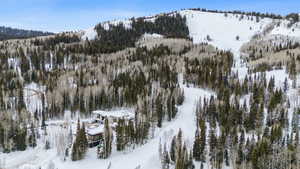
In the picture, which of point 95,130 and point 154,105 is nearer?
point 95,130

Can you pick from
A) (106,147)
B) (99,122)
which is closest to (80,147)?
(106,147)

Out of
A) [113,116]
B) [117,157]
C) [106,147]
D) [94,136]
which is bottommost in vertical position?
[117,157]

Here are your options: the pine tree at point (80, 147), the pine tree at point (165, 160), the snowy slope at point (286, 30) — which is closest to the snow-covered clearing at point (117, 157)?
the pine tree at point (80, 147)

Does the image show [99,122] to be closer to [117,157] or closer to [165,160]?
[117,157]

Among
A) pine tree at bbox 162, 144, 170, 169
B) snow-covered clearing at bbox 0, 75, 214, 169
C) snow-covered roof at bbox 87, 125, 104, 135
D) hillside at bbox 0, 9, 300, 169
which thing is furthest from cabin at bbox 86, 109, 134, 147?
pine tree at bbox 162, 144, 170, 169

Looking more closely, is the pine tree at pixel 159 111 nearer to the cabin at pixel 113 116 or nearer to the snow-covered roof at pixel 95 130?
the cabin at pixel 113 116

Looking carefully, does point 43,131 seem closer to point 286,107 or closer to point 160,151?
point 160,151

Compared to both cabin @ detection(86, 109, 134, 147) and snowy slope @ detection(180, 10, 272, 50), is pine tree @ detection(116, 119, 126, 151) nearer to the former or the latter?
cabin @ detection(86, 109, 134, 147)

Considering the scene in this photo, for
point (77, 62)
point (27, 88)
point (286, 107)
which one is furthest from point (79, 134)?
point (77, 62)

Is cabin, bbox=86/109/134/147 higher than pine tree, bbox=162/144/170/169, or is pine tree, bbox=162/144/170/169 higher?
cabin, bbox=86/109/134/147
